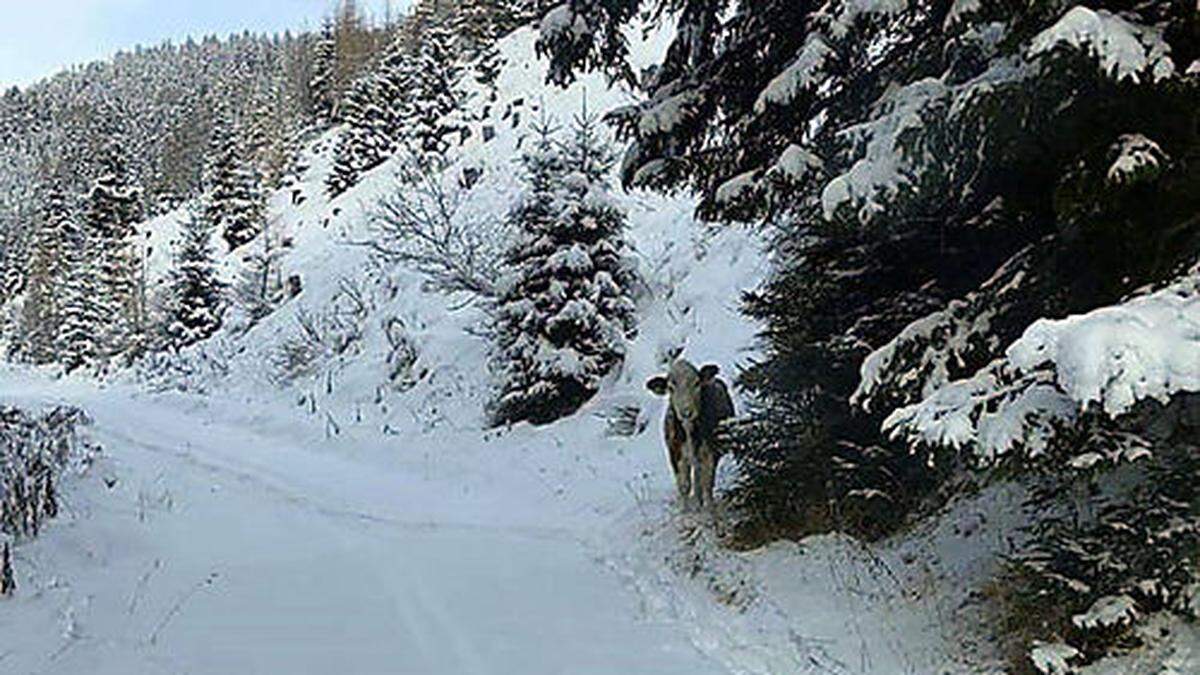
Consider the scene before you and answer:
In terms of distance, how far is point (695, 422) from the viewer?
9773 mm

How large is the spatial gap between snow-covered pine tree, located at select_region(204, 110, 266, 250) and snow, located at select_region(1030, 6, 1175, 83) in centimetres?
4824

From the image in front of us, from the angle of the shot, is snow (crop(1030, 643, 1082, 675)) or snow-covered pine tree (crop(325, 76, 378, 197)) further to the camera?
snow-covered pine tree (crop(325, 76, 378, 197))

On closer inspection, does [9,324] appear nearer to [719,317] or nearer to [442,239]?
[442,239]

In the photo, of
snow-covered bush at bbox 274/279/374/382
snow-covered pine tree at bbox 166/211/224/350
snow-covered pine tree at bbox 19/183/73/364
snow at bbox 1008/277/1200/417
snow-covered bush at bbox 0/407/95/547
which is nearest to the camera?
snow at bbox 1008/277/1200/417

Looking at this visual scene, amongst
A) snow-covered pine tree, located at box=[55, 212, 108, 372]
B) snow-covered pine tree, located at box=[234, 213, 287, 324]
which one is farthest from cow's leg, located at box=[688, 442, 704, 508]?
snow-covered pine tree, located at box=[55, 212, 108, 372]

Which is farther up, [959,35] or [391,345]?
[959,35]

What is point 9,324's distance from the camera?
6856 cm

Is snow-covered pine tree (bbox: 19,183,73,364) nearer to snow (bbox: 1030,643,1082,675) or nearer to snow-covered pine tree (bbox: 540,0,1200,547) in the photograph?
snow-covered pine tree (bbox: 540,0,1200,547)

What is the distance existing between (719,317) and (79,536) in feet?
33.2

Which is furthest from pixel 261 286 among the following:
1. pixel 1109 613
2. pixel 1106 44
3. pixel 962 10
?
pixel 1106 44

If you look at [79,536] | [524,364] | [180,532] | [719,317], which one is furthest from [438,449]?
[79,536]

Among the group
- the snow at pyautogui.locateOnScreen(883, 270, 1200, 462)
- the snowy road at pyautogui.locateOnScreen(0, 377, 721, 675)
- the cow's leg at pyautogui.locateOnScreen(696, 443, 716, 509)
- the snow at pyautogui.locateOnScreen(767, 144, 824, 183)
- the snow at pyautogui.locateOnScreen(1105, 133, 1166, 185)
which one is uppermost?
the snow at pyautogui.locateOnScreen(767, 144, 824, 183)

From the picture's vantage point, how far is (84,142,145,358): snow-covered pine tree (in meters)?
44.2

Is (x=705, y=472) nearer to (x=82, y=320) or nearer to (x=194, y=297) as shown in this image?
(x=194, y=297)
